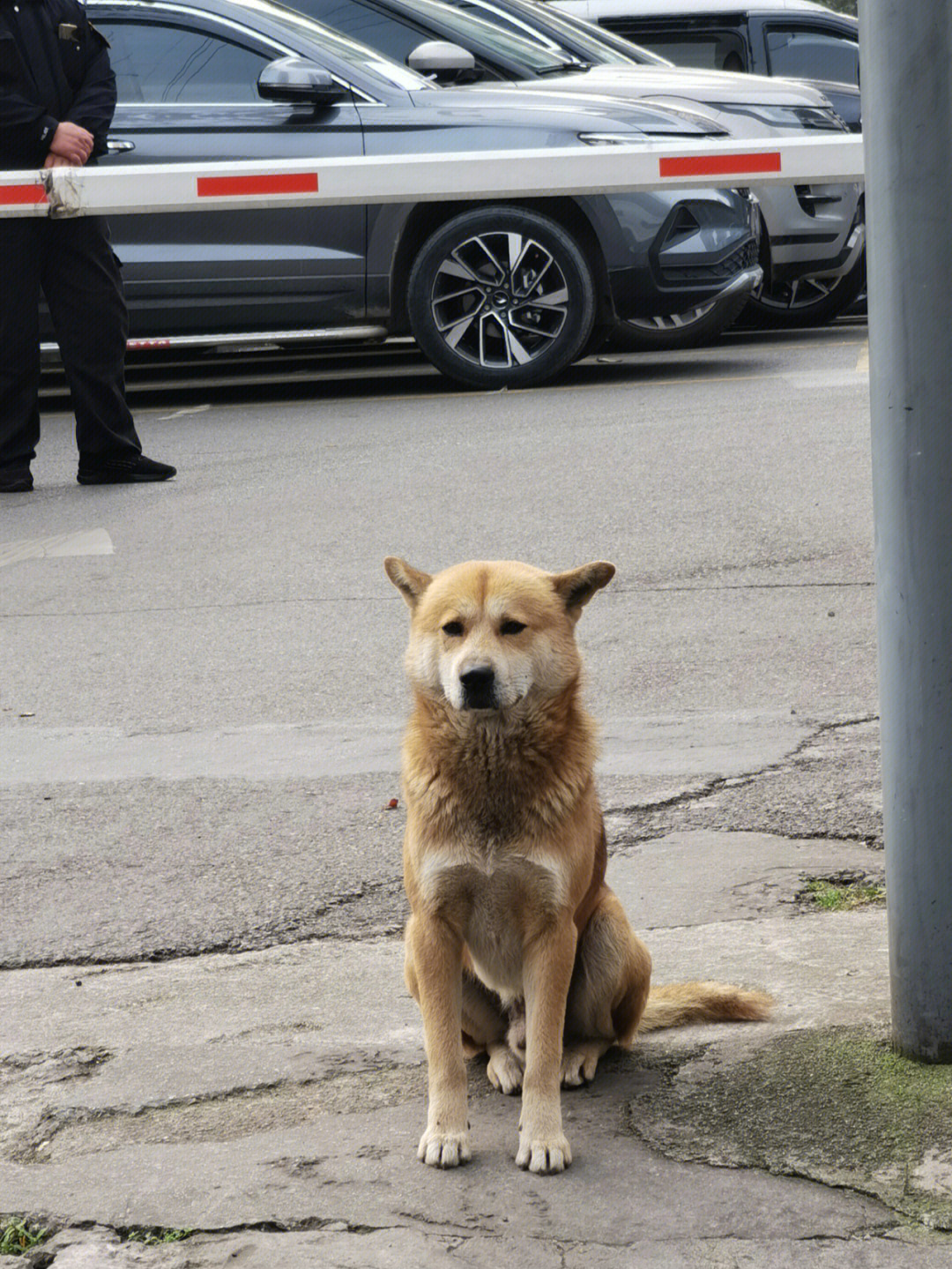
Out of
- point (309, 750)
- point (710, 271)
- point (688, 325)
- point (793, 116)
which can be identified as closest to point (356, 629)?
point (309, 750)

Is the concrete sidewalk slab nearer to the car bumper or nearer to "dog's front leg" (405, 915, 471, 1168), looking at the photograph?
"dog's front leg" (405, 915, 471, 1168)

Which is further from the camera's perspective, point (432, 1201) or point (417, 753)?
point (417, 753)

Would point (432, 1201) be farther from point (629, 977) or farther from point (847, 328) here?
point (847, 328)

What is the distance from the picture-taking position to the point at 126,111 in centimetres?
1008

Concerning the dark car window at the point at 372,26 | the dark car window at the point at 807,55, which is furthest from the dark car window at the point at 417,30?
the dark car window at the point at 807,55

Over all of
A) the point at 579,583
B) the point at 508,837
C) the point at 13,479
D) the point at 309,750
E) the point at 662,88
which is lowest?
the point at 309,750

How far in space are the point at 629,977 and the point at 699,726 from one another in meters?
1.93

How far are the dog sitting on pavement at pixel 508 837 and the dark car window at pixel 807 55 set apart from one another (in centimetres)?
1441

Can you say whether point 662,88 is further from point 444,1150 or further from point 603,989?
point 444,1150

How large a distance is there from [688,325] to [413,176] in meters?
3.69

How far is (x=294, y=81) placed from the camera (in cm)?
952

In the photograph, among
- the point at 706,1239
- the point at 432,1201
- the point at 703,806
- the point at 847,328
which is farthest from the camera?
the point at 847,328

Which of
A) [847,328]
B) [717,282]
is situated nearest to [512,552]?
[717,282]

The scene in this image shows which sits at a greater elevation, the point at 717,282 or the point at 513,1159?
the point at 717,282
